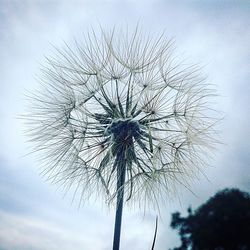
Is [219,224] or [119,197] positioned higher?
[219,224]

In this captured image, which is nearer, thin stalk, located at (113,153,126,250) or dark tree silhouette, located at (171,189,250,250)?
thin stalk, located at (113,153,126,250)

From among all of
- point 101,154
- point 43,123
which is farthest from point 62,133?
point 101,154

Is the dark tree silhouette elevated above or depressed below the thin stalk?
above

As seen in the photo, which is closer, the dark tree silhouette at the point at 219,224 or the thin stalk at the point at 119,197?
the thin stalk at the point at 119,197

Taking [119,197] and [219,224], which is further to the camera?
[219,224]
